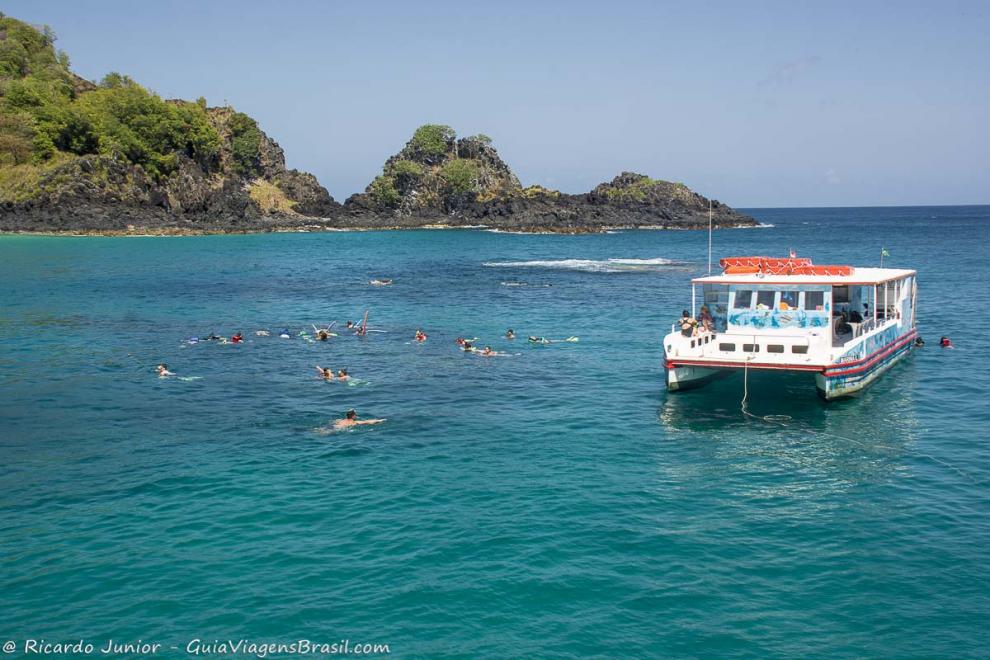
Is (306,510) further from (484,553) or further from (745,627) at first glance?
(745,627)

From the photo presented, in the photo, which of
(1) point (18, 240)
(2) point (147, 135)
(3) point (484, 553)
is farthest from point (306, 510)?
(2) point (147, 135)

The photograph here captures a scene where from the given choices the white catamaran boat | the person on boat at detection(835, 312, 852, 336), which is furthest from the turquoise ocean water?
the person on boat at detection(835, 312, 852, 336)

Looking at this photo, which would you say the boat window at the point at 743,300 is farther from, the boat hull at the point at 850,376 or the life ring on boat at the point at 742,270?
the boat hull at the point at 850,376

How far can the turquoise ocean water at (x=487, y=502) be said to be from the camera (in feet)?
48.5

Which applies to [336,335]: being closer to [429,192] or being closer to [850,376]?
[850,376]

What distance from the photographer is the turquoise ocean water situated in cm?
1477

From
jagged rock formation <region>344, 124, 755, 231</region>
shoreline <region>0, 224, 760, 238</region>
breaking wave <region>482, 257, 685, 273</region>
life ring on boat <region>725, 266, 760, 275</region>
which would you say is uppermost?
jagged rock formation <region>344, 124, 755, 231</region>

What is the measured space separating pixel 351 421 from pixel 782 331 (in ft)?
52.8

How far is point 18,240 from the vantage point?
375ft

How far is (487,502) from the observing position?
20.2 metres

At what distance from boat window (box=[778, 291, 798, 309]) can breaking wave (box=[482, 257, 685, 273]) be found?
5348 cm

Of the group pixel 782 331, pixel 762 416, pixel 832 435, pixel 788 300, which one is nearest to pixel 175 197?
pixel 788 300

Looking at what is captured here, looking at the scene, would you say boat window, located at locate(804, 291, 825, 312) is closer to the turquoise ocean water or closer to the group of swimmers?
the turquoise ocean water

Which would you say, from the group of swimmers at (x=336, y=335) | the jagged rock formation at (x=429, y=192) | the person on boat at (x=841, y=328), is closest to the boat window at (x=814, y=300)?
the person on boat at (x=841, y=328)
